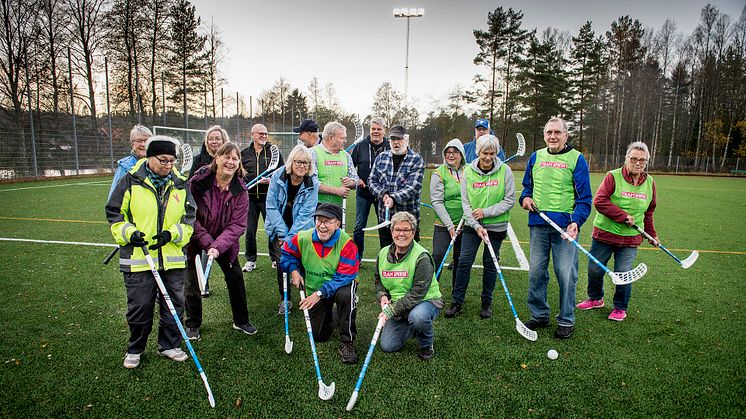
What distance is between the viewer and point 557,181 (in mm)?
3730

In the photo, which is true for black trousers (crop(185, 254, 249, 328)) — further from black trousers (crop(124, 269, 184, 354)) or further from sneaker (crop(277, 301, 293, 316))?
sneaker (crop(277, 301, 293, 316))

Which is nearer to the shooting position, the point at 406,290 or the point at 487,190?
the point at 406,290

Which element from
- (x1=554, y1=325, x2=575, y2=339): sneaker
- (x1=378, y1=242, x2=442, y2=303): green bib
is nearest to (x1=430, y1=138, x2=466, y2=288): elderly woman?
(x1=378, y1=242, x2=442, y2=303): green bib

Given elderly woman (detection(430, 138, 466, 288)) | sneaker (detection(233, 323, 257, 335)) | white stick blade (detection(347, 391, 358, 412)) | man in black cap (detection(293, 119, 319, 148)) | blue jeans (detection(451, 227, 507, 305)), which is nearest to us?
white stick blade (detection(347, 391, 358, 412))

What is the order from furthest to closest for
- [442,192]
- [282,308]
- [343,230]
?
1. [442,192]
2. [282,308]
3. [343,230]

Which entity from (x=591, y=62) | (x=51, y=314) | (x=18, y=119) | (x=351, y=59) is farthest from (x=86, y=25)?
(x=591, y=62)

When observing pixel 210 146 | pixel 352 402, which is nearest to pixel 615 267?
pixel 352 402

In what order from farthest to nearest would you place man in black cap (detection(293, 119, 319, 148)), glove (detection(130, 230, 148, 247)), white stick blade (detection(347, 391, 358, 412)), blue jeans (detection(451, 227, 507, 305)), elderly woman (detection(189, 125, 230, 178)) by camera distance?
man in black cap (detection(293, 119, 319, 148)) < elderly woman (detection(189, 125, 230, 178)) < blue jeans (detection(451, 227, 507, 305)) < glove (detection(130, 230, 148, 247)) < white stick blade (detection(347, 391, 358, 412))

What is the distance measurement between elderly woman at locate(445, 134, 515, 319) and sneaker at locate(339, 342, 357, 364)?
4.34 ft

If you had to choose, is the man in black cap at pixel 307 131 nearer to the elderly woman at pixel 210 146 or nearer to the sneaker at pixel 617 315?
the elderly woman at pixel 210 146

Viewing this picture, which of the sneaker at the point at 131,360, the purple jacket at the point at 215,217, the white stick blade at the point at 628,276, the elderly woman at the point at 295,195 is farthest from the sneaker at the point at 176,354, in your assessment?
the white stick blade at the point at 628,276

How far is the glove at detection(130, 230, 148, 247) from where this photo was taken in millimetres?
2881

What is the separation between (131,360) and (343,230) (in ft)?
6.91

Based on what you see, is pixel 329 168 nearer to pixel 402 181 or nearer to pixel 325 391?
pixel 402 181
